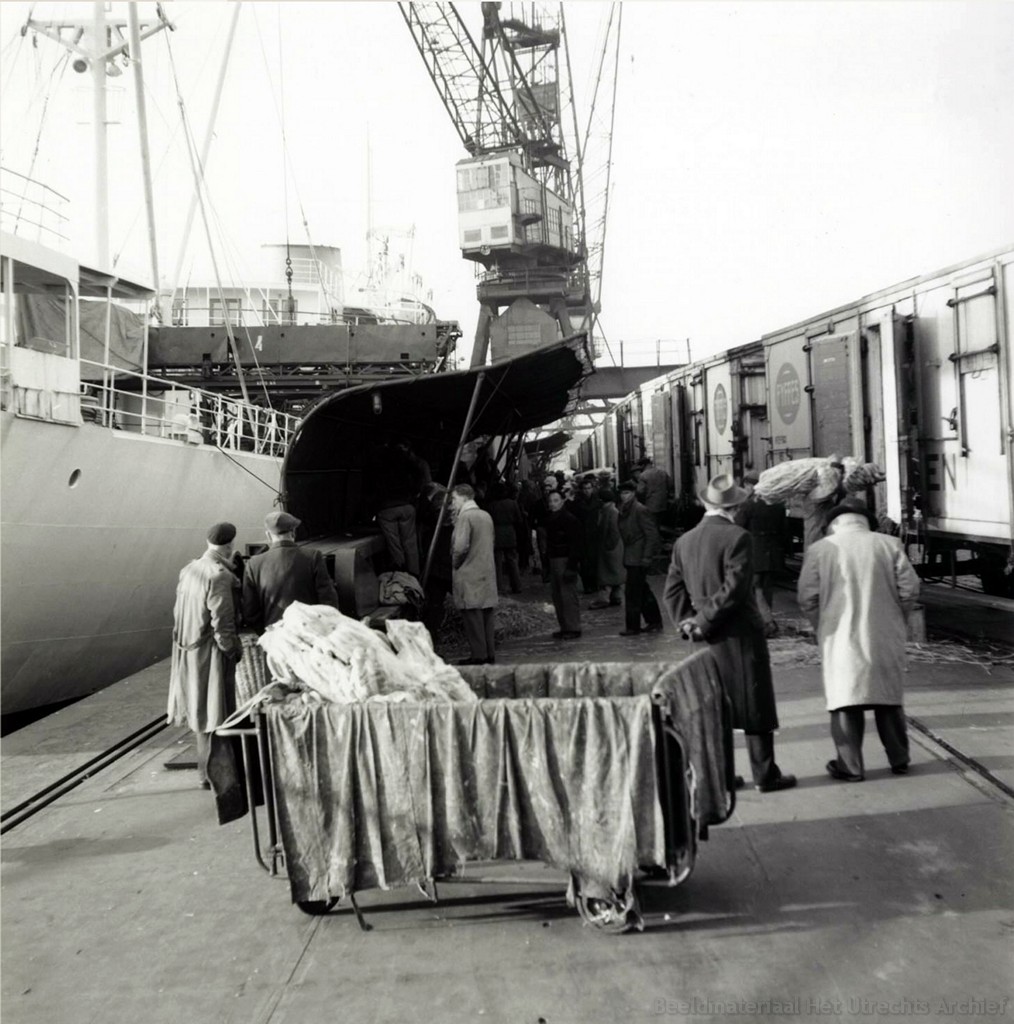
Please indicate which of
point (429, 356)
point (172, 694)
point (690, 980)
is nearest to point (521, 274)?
point (429, 356)

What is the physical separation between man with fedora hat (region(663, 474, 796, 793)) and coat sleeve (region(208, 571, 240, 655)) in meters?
2.79

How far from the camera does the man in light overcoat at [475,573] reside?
7844mm

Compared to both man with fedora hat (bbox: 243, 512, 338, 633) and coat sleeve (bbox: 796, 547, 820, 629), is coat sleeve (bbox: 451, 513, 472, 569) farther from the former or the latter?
coat sleeve (bbox: 796, 547, 820, 629)

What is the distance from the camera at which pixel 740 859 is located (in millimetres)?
4066

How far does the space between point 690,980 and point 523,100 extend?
135 ft

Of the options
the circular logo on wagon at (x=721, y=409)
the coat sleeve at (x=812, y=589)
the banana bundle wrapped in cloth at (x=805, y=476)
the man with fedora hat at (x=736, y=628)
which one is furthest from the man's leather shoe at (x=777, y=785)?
the circular logo on wagon at (x=721, y=409)

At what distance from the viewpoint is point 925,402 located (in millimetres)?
8359

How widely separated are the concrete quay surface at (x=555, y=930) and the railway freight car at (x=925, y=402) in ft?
11.3

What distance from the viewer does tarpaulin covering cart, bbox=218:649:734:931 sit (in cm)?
331

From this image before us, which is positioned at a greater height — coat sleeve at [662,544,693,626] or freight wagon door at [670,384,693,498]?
freight wagon door at [670,384,693,498]

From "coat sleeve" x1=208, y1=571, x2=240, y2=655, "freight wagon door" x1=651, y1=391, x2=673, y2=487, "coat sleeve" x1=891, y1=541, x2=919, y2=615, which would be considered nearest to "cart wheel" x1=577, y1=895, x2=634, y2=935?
"coat sleeve" x1=891, y1=541, x2=919, y2=615

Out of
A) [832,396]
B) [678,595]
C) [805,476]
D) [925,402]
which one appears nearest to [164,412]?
[805,476]

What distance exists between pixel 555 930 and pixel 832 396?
7.86 meters

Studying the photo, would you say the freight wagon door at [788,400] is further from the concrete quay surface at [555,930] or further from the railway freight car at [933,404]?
the concrete quay surface at [555,930]
